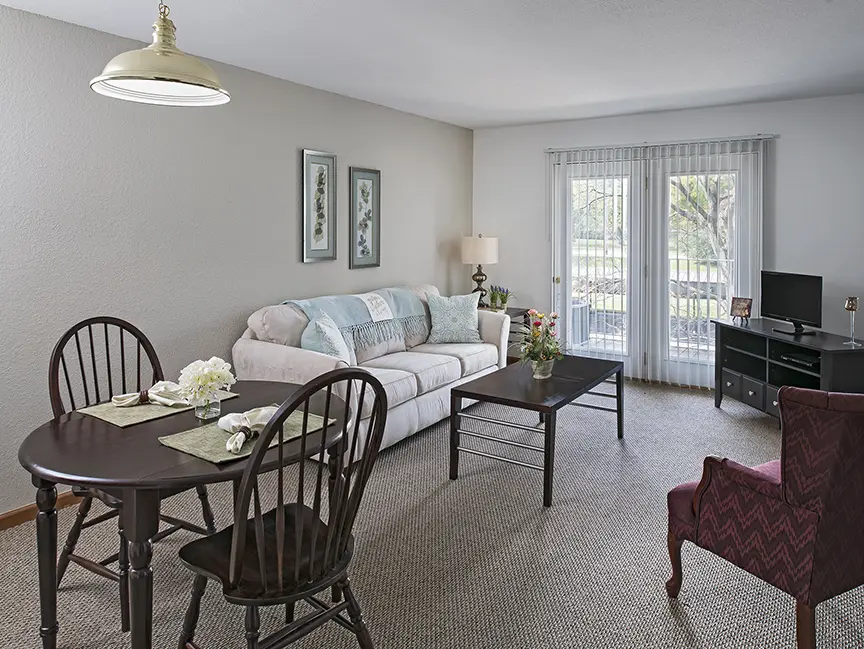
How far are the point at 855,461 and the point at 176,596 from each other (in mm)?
2419

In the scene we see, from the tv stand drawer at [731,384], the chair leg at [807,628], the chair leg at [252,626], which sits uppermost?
the tv stand drawer at [731,384]

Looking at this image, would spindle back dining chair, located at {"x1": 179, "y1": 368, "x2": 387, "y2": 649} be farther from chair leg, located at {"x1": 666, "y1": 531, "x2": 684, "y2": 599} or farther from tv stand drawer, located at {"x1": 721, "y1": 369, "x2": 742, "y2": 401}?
tv stand drawer, located at {"x1": 721, "y1": 369, "x2": 742, "y2": 401}

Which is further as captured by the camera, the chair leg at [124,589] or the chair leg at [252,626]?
the chair leg at [124,589]

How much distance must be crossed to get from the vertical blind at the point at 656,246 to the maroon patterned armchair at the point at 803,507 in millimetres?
3891

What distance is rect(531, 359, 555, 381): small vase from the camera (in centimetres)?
402

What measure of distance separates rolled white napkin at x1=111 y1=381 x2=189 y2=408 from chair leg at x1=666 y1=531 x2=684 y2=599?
190cm

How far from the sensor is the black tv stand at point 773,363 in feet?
13.9

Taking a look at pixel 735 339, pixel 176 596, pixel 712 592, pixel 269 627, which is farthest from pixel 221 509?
pixel 735 339

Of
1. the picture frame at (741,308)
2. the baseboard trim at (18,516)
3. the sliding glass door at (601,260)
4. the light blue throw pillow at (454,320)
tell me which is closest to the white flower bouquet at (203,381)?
the baseboard trim at (18,516)

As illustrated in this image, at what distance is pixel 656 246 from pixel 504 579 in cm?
411

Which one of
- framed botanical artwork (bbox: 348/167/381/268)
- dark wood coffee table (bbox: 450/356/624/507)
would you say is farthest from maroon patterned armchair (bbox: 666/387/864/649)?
framed botanical artwork (bbox: 348/167/381/268)

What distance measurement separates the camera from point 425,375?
451cm

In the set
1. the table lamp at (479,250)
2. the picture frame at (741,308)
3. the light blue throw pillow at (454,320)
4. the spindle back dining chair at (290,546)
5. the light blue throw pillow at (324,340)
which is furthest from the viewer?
the table lamp at (479,250)

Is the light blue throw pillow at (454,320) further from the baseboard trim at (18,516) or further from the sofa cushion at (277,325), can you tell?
the baseboard trim at (18,516)
